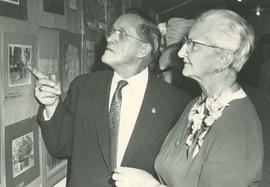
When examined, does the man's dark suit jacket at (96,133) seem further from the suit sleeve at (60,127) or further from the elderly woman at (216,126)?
the elderly woman at (216,126)

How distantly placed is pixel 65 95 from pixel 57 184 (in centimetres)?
47

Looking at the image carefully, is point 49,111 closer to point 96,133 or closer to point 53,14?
point 96,133

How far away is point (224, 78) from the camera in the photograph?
1485mm

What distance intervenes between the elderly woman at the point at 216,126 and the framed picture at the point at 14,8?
0.67 meters

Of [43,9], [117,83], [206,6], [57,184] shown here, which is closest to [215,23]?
[117,83]

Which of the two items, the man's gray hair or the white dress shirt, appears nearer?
the man's gray hair

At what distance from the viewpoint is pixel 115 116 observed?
1.80 metres

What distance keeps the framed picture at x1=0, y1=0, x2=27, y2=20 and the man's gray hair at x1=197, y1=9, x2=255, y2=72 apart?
75 cm

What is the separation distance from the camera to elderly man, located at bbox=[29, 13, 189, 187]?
177cm

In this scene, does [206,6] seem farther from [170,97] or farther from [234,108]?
[234,108]

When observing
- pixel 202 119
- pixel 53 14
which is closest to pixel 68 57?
pixel 53 14

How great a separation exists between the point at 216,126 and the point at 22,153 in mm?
807

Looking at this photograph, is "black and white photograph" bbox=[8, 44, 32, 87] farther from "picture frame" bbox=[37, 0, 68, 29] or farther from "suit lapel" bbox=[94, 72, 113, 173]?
"suit lapel" bbox=[94, 72, 113, 173]

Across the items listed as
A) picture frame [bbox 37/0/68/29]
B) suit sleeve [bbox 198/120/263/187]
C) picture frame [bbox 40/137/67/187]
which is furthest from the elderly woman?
picture frame [bbox 37/0/68/29]
